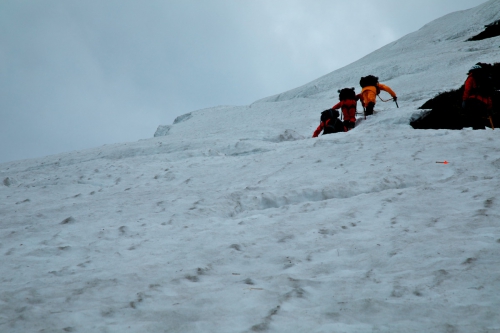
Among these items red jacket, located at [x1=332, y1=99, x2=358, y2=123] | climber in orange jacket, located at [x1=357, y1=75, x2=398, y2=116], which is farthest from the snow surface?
climber in orange jacket, located at [x1=357, y1=75, x2=398, y2=116]

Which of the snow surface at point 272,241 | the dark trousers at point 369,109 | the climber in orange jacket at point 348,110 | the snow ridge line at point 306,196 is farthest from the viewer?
the dark trousers at point 369,109

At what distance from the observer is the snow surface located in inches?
100

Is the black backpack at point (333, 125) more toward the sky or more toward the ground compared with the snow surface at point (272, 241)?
more toward the sky

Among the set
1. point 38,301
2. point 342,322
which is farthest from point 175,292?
point 342,322

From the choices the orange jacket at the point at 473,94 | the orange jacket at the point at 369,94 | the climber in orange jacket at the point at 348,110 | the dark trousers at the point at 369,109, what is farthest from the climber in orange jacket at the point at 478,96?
the orange jacket at the point at 369,94

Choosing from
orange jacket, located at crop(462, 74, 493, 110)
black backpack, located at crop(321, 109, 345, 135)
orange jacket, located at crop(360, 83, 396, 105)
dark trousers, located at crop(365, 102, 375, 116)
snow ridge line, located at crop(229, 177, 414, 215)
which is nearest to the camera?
snow ridge line, located at crop(229, 177, 414, 215)

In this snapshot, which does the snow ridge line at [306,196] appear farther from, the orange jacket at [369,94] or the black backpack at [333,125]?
the orange jacket at [369,94]

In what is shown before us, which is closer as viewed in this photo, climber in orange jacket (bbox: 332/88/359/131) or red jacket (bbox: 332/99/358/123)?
climber in orange jacket (bbox: 332/88/359/131)

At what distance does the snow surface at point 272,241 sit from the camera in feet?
8.34

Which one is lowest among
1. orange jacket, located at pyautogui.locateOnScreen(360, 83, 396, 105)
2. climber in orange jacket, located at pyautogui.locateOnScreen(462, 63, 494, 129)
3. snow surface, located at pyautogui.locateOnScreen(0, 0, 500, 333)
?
snow surface, located at pyautogui.locateOnScreen(0, 0, 500, 333)

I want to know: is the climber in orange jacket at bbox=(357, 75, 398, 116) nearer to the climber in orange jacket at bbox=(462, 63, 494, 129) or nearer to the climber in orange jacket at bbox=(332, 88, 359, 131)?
the climber in orange jacket at bbox=(332, 88, 359, 131)

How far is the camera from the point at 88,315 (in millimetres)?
2680

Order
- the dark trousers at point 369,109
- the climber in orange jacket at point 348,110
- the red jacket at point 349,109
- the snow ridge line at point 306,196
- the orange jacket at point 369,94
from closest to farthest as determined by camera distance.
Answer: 1. the snow ridge line at point 306,196
2. the climber in orange jacket at point 348,110
3. the red jacket at point 349,109
4. the dark trousers at point 369,109
5. the orange jacket at point 369,94

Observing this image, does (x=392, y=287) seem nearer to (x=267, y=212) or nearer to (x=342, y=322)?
(x=342, y=322)
